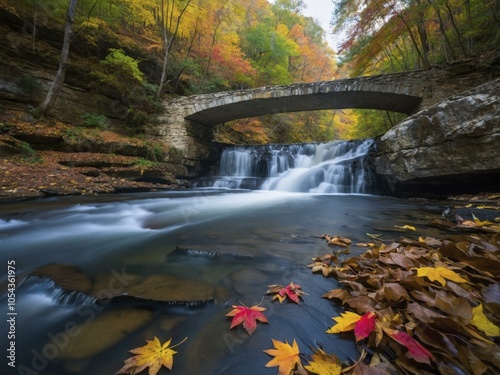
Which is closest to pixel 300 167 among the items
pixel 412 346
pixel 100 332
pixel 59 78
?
pixel 59 78

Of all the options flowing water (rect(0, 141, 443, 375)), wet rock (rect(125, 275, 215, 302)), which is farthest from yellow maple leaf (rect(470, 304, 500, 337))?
wet rock (rect(125, 275, 215, 302))

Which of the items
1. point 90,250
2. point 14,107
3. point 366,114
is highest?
point 366,114

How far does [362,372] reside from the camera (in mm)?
902

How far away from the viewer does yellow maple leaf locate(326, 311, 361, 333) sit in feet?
3.82

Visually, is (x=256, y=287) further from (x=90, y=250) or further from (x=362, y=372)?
(x=90, y=250)

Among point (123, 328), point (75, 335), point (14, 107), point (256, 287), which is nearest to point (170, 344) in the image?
point (123, 328)

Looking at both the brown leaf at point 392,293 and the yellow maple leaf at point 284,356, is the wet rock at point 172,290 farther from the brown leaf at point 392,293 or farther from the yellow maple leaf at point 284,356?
the brown leaf at point 392,293

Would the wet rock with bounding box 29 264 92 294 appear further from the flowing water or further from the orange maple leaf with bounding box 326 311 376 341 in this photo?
the orange maple leaf with bounding box 326 311 376 341

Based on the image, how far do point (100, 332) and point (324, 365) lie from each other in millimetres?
1175

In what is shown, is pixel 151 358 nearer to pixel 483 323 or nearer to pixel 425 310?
pixel 425 310

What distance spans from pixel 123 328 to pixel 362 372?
4.01 ft

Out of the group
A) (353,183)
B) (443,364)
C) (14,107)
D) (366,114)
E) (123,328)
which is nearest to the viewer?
(443,364)

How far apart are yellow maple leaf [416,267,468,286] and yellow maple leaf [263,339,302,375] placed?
0.94 metres

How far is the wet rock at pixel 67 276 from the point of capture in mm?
1630
